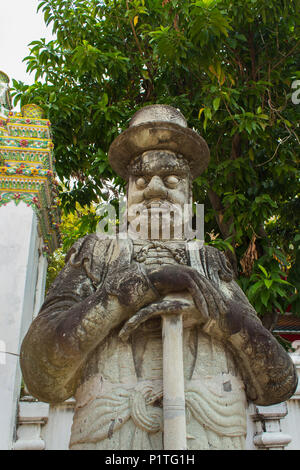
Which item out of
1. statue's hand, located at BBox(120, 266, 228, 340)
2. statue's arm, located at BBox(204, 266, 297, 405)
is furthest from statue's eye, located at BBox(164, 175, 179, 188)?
statue's arm, located at BBox(204, 266, 297, 405)

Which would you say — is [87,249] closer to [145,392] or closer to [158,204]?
[158,204]

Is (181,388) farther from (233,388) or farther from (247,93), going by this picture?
(247,93)

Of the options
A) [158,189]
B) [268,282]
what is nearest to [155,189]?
[158,189]

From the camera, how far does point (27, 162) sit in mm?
5543

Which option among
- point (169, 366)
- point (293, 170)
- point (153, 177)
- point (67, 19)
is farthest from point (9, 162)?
point (169, 366)

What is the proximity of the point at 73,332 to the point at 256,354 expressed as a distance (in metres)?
1.05

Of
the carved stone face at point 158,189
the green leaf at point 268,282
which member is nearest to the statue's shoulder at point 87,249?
the carved stone face at point 158,189

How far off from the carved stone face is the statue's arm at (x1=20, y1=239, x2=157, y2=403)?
25.3 inches

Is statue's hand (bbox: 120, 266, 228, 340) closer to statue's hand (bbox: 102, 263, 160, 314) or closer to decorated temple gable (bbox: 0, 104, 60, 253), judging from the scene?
statue's hand (bbox: 102, 263, 160, 314)

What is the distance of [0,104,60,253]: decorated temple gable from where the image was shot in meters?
5.48

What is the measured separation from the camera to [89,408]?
2.32 metres

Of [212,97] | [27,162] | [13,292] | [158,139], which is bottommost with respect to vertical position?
[13,292]

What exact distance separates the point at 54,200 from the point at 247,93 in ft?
9.96

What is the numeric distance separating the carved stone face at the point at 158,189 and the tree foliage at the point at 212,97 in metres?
2.11
